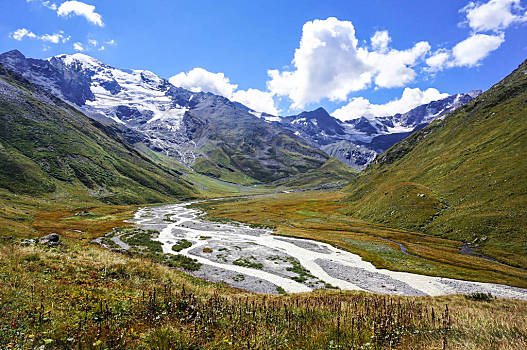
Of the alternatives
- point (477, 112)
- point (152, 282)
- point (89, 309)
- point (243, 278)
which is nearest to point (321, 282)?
point (243, 278)

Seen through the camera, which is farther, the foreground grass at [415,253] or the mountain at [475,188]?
the mountain at [475,188]

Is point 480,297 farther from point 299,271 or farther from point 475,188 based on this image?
point 475,188

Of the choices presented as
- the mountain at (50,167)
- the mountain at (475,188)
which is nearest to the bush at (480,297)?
the mountain at (475,188)

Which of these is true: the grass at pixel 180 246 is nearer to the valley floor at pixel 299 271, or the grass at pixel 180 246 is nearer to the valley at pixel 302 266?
the valley floor at pixel 299 271

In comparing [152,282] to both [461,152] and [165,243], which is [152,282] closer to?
[165,243]

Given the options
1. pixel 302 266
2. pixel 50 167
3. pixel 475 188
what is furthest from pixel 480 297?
pixel 50 167

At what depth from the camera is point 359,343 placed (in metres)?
8.45

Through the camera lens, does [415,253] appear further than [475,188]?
No

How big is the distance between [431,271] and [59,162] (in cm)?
21434

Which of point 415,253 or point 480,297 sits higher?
point 480,297

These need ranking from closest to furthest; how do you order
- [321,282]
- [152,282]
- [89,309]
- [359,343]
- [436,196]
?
1. [359,343]
2. [89,309]
3. [152,282]
4. [321,282]
5. [436,196]

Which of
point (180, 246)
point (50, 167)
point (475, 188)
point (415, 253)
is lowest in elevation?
point (180, 246)

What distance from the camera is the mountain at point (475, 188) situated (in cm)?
5369

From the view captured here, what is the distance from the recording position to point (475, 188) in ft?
233
